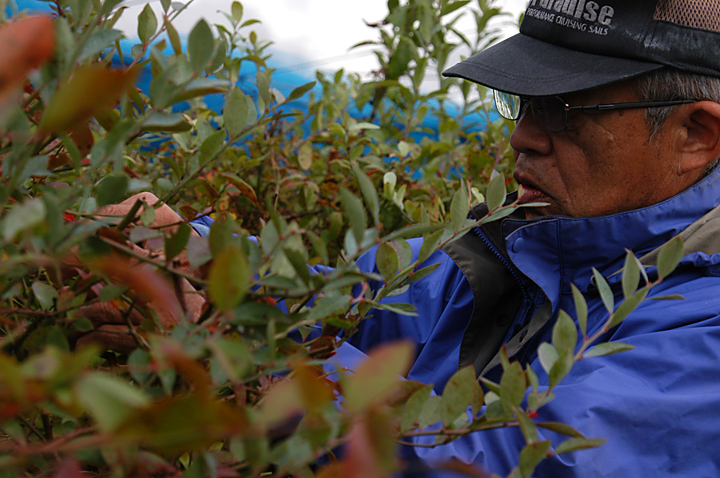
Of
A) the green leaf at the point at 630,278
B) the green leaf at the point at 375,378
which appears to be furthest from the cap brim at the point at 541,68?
the green leaf at the point at 375,378

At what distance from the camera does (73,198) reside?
51 centimetres

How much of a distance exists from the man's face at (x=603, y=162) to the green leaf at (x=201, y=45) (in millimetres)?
933

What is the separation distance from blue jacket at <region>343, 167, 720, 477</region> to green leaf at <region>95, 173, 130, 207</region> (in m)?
0.51

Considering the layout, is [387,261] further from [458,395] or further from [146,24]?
[146,24]

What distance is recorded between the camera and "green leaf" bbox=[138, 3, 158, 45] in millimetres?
820

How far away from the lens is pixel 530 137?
1.37 m

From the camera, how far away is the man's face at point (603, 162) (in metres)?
1.27

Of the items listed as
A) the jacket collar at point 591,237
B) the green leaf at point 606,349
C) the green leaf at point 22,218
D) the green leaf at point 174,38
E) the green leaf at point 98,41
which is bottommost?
the jacket collar at point 591,237

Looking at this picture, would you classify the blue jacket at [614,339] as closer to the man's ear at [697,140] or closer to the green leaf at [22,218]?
the man's ear at [697,140]

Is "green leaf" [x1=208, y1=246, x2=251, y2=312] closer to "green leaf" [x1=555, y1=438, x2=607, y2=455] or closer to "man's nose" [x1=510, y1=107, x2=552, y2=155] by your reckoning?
"green leaf" [x1=555, y1=438, x2=607, y2=455]

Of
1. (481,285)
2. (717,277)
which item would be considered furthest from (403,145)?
(717,277)

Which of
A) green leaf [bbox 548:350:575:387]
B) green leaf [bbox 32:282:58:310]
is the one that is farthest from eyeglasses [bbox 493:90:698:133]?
green leaf [bbox 32:282:58:310]

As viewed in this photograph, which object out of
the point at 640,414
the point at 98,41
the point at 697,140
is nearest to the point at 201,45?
the point at 98,41

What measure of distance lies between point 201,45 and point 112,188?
16cm
